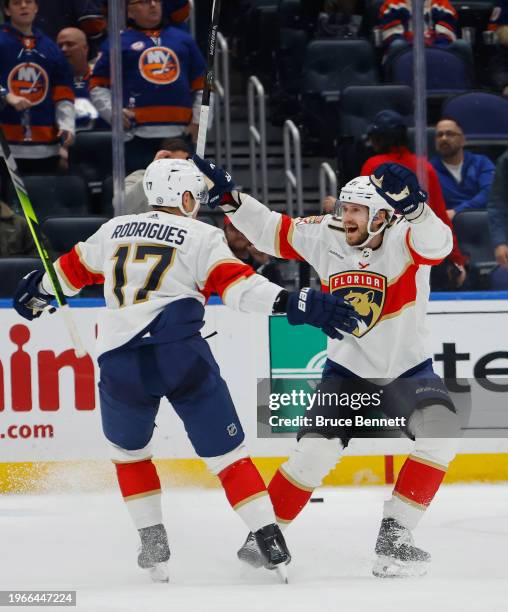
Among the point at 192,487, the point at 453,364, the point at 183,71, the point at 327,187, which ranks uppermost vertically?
the point at 183,71

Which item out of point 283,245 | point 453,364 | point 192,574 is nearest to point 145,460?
point 192,574

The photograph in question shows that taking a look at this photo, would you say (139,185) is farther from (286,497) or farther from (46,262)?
(286,497)

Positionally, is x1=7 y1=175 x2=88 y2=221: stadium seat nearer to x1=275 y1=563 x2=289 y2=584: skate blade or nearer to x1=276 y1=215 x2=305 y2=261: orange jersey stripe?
x1=276 y1=215 x2=305 y2=261: orange jersey stripe

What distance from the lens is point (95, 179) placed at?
642 centimetres

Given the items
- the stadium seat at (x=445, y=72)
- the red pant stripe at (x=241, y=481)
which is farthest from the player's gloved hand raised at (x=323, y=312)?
the stadium seat at (x=445, y=72)

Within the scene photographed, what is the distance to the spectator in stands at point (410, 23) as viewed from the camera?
754cm

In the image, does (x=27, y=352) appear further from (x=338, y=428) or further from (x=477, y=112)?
(x=477, y=112)

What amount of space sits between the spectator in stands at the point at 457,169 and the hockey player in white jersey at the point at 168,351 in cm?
243

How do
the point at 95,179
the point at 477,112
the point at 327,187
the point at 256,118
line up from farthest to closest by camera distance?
the point at 256,118 < the point at 327,187 < the point at 477,112 < the point at 95,179

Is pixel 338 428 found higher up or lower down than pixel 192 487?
higher up

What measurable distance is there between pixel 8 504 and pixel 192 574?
1.50m

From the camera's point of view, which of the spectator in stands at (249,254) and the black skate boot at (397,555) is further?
the spectator in stands at (249,254)

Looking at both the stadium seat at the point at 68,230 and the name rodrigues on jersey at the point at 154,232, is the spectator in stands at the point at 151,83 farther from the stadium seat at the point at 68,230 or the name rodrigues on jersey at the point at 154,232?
the name rodrigues on jersey at the point at 154,232

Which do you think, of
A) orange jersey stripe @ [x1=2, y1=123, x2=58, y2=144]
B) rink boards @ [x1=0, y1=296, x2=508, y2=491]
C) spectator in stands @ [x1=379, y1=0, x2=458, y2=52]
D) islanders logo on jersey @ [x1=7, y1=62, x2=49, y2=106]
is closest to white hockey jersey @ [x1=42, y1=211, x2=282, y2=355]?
rink boards @ [x1=0, y1=296, x2=508, y2=491]
